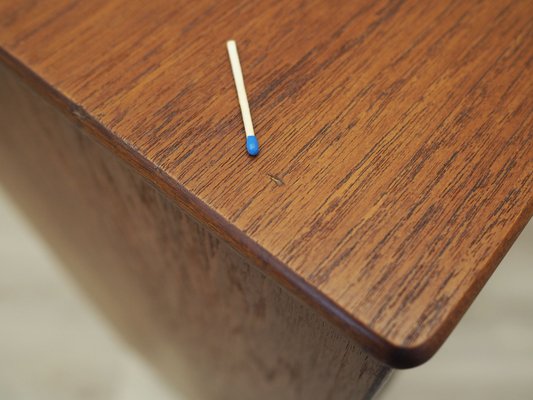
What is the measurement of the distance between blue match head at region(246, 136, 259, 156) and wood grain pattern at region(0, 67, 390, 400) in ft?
0.23

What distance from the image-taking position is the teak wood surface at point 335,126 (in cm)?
34

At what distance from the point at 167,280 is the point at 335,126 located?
0.31 metres

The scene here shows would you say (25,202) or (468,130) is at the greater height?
(468,130)

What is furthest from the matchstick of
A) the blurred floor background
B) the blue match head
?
the blurred floor background

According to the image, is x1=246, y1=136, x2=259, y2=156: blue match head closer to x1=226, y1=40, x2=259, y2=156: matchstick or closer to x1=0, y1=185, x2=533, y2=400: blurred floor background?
x1=226, y1=40, x2=259, y2=156: matchstick

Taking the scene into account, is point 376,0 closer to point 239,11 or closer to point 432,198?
point 239,11

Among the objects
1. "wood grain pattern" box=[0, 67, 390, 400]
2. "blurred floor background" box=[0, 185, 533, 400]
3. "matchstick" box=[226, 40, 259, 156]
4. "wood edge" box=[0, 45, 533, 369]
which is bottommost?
"blurred floor background" box=[0, 185, 533, 400]

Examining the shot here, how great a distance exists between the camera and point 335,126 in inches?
16.1

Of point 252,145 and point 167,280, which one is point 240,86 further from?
point 167,280

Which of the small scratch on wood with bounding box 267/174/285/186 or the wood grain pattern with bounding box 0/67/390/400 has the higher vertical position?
the small scratch on wood with bounding box 267/174/285/186

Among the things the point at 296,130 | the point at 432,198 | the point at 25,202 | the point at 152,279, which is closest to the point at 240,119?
the point at 296,130

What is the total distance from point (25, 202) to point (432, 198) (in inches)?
28.8

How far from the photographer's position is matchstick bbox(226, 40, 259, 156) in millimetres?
391

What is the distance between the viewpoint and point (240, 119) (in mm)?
415
